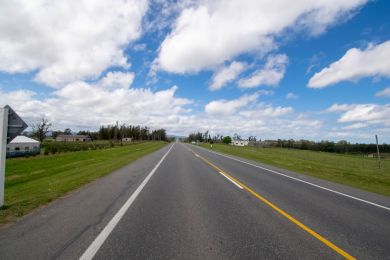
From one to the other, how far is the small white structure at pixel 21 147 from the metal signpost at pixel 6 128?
43.2 metres

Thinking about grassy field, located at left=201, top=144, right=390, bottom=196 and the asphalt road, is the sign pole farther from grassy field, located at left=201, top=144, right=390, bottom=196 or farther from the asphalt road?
grassy field, located at left=201, top=144, right=390, bottom=196

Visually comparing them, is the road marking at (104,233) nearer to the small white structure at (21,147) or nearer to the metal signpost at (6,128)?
the metal signpost at (6,128)

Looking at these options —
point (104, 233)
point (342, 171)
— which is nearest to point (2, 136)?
point (104, 233)

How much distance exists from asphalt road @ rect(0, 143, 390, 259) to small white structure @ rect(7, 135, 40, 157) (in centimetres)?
4423

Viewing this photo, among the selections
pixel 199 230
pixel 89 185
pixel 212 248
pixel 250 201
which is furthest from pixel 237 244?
pixel 89 185

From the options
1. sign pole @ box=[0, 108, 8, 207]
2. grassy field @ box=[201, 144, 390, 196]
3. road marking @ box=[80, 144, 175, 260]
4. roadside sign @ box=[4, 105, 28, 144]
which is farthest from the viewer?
grassy field @ box=[201, 144, 390, 196]

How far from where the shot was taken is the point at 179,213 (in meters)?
6.08

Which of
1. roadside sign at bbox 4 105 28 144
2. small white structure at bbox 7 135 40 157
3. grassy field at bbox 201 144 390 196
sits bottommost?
grassy field at bbox 201 144 390 196

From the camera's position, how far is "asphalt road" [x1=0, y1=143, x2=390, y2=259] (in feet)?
13.0

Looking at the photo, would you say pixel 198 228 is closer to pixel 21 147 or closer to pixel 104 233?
pixel 104 233

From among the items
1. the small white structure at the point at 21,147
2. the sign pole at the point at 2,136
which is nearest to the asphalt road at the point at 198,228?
the sign pole at the point at 2,136

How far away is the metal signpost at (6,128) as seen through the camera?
653cm

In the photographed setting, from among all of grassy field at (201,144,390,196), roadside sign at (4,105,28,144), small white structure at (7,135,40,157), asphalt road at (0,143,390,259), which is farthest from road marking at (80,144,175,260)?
small white structure at (7,135,40,157)

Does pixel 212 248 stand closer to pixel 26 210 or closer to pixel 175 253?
pixel 175 253
